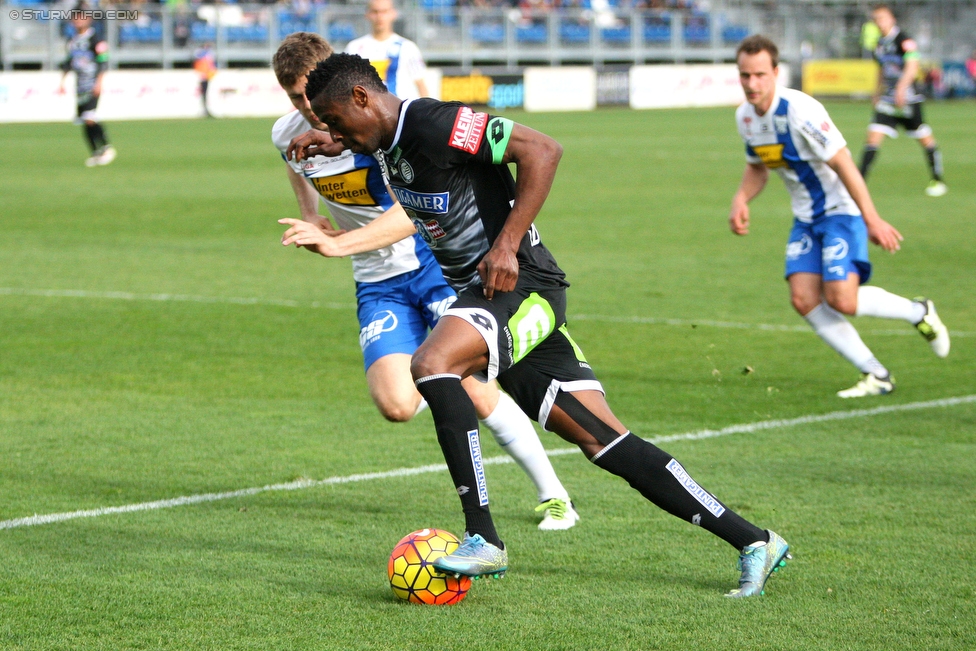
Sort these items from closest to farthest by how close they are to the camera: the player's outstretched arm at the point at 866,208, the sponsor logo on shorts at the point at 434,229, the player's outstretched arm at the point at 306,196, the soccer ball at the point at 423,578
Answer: the soccer ball at the point at 423,578, the sponsor logo on shorts at the point at 434,229, the player's outstretched arm at the point at 306,196, the player's outstretched arm at the point at 866,208

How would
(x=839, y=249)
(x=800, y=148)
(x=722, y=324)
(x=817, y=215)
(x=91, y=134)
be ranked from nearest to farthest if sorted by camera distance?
(x=800, y=148) < (x=839, y=249) < (x=817, y=215) < (x=722, y=324) < (x=91, y=134)

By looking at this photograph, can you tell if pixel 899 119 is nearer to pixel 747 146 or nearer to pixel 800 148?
pixel 747 146

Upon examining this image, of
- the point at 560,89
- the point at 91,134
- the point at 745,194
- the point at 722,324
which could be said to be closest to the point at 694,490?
the point at 745,194

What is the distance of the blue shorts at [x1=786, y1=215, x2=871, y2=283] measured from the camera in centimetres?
774

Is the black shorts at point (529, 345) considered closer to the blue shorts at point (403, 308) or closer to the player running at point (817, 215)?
the blue shorts at point (403, 308)

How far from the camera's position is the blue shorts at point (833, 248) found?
7738mm

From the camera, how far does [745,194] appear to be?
808 cm

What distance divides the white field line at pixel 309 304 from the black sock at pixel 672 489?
17.1ft

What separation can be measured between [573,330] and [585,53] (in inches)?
1502

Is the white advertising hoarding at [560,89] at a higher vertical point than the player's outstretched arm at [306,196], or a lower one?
lower

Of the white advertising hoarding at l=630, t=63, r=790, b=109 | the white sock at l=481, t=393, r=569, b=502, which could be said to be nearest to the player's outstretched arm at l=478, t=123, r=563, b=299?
the white sock at l=481, t=393, r=569, b=502

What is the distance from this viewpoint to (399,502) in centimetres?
555

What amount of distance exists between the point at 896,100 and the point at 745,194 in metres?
11.3

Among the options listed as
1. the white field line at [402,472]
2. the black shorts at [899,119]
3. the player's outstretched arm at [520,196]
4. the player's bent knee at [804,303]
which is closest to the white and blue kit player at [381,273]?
the white field line at [402,472]
